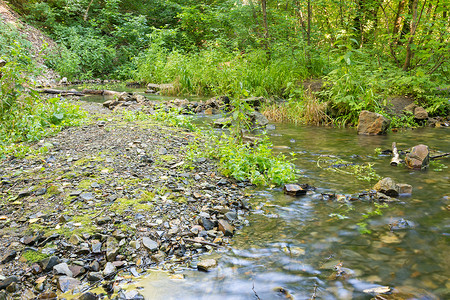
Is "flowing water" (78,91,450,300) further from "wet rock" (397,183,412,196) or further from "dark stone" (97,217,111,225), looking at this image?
"dark stone" (97,217,111,225)

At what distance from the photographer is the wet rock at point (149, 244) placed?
2543 millimetres

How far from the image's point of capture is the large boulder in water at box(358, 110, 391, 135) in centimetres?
713

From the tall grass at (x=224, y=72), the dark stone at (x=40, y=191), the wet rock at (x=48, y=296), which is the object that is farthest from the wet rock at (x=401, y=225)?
the tall grass at (x=224, y=72)

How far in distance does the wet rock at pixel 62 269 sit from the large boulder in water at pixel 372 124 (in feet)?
22.0

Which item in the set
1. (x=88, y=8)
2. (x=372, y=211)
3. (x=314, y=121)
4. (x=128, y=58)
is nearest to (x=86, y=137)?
(x=372, y=211)

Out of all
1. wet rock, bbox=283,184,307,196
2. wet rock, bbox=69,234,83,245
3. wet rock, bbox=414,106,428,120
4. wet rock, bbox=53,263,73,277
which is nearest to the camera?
wet rock, bbox=53,263,73,277

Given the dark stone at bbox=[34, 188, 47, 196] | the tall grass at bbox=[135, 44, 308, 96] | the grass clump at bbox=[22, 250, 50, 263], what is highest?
the tall grass at bbox=[135, 44, 308, 96]

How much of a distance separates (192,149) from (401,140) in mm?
4495

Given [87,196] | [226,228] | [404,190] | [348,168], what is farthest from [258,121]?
[87,196]

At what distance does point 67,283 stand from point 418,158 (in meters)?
4.74

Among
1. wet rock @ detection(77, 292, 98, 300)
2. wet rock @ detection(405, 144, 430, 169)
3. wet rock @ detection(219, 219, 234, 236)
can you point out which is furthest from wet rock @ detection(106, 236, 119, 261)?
wet rock @ detection(405, 144, 430, 169)

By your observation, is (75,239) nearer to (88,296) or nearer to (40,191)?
(88,296)

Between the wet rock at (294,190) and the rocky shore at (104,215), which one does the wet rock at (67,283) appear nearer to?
the rocky shore at (104,215)

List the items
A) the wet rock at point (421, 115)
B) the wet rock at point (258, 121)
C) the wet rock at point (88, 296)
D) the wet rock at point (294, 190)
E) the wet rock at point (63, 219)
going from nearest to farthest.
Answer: the wet rock at point (88, 296) < the wet rock at point (63, 219) < the wet rock at point (294, 190) < the wet rock at point (258, 121) < the wet rock at point (421, 115)
